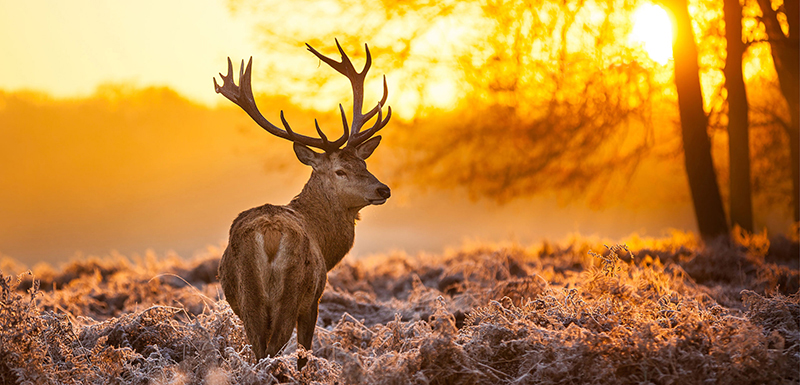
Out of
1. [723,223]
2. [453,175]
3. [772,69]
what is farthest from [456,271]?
[772,69]

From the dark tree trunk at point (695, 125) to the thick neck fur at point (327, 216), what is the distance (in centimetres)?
843

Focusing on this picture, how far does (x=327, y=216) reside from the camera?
20.1ft

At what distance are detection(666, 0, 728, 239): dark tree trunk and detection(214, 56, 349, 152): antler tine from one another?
8.33 metres

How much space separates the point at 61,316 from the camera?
5438mm

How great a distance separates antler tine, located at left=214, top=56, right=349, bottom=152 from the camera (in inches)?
241

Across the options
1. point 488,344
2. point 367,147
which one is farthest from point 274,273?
point 367,147

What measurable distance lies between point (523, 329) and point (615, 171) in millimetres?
10314

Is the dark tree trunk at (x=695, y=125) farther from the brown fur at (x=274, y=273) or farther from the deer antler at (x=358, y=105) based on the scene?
the brown fur at (x=274, y=273)

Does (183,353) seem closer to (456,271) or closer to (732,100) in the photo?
(456,271)

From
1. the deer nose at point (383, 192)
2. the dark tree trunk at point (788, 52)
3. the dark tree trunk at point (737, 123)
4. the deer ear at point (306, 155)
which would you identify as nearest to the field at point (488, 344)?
the deer nose at point (383, 192)

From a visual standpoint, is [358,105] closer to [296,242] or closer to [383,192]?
[383,192]

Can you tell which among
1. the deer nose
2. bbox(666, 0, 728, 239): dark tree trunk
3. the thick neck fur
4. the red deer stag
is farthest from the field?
bbox(666, 0, 728, 239): dark tree trunk

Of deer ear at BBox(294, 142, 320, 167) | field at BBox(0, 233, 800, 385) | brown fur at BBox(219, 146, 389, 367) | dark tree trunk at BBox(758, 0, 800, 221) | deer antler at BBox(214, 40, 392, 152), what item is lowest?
field at BBox(0, 233, 800, 385)

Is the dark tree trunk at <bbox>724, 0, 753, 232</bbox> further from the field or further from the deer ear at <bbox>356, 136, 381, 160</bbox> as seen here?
the deer ear at <bbox>356, 136, 381, 160</bbox>
